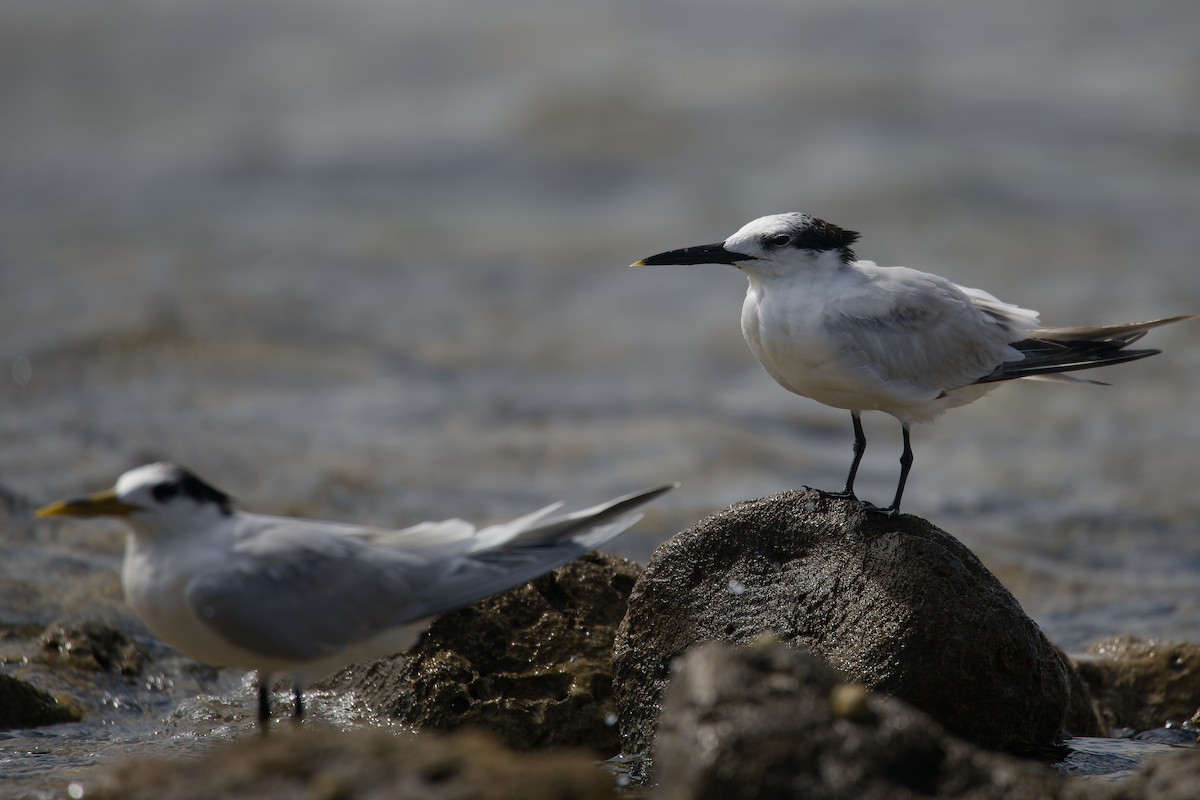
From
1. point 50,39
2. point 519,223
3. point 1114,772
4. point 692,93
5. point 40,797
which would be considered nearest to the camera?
point 40,797

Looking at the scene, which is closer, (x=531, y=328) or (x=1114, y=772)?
(x=1114, y=772)

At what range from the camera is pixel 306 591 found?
4.55 m

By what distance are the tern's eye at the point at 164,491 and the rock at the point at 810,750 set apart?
1877 millimetres

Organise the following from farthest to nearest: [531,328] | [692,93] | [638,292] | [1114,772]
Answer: [692,93] → [638,292] → [531,328] → [1114,772]

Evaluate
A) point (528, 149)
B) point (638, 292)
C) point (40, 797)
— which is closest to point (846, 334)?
point (40, 797)

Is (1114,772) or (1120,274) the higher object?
(1120,274)

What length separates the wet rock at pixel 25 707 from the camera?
5.68 m

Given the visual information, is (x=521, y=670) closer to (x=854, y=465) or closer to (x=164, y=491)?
(x=854, y=465)

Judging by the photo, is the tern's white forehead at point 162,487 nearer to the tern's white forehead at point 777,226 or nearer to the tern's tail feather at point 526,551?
the tern's tail feather at point 526,551

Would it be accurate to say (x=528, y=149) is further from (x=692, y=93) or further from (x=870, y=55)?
(x=870, y=55)

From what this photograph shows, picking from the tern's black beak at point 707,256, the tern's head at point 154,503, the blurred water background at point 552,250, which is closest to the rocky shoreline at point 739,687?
the tern's head at point 154,503

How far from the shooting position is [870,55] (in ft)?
72.9

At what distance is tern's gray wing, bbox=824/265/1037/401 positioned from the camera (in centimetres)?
535

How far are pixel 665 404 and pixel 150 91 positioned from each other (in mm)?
14152
